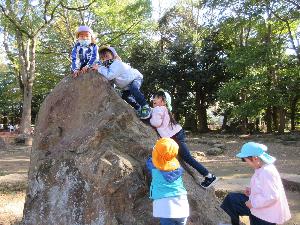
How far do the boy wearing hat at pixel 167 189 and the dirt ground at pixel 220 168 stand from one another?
2622mm

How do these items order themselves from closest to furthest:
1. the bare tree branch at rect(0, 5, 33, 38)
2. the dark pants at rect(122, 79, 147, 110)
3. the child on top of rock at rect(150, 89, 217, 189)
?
the child on top of rock at rect(150, 89, 217, 189), the dark pants at rect(122, 79, 147, 110), the bare tree branch at rect(0, 5, 33, 38)

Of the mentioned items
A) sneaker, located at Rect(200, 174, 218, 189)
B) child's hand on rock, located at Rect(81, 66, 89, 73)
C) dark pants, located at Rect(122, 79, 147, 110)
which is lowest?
sneaker, located at Rect(200, 174, 218, 189)

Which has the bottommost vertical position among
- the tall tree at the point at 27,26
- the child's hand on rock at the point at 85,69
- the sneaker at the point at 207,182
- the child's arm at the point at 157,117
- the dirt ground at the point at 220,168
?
the dirt ground at the point at 220,168

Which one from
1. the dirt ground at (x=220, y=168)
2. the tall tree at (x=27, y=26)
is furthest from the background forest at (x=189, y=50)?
the dirt ground at (x=220, y=168)

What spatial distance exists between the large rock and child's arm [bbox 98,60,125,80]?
0.11m

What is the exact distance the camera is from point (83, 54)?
557cm

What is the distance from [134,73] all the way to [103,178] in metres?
1.65

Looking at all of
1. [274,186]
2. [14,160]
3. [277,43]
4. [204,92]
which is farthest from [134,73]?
[204,92]

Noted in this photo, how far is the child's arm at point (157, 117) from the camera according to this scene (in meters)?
5.00

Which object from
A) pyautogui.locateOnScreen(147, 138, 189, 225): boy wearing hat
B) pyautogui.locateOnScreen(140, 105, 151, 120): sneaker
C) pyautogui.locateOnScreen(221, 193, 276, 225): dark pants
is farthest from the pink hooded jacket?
pyautogui.locateOnScreen(140, 105, 151, 120): sneaker

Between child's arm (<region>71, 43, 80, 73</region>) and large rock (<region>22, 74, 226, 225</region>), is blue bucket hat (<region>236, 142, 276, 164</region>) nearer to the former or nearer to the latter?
large rock (<region>22, 74, 226, 225</region>)

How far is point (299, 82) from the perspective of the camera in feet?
69.5

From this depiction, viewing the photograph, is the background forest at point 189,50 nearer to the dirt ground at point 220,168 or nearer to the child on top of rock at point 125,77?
the dirt ground at point 220,168

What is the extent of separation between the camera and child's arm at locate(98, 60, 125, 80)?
17.5ft
